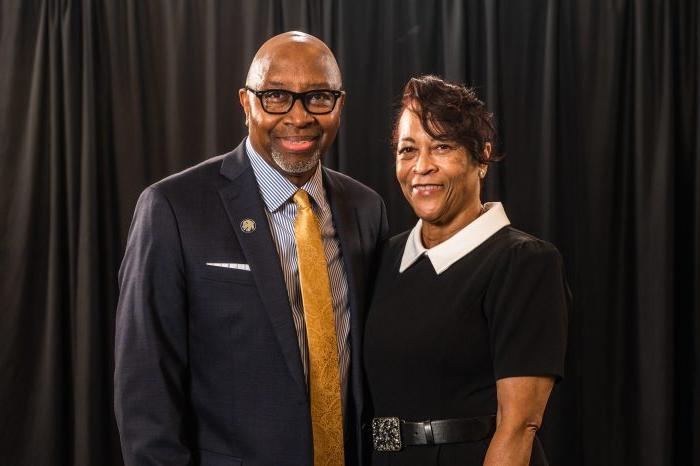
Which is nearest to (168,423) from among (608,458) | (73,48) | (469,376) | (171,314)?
(171,314)

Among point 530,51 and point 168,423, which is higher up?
point 530,51

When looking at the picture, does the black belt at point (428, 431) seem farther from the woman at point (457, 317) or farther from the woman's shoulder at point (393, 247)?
the woman's shoulder at point (393, 247)

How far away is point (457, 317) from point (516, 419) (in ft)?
0.91

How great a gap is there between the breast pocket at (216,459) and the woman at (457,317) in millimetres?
356

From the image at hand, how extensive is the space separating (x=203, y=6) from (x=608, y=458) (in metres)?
2.57

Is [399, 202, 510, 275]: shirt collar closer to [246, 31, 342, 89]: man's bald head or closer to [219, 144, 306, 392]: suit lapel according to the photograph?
[219, 144, 306, 392]: suit lapel

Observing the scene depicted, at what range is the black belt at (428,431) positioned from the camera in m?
2.03

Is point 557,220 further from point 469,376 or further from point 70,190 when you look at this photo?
point 70,190

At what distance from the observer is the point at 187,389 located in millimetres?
2166

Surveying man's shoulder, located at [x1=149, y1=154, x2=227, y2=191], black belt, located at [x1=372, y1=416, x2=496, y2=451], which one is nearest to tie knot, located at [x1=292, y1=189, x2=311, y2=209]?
man's shoulder, located at [x1=149, y1=154, x2=227, y2=191]

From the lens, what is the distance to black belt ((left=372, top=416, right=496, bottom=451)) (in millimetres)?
2027

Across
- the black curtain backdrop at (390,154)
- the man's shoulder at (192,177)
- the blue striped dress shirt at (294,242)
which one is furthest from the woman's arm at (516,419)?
the black curtain backdrop at (390,154)

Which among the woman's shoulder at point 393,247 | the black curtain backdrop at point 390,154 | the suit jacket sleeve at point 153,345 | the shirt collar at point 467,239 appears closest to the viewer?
the suit jacket sleeve at point 153,345

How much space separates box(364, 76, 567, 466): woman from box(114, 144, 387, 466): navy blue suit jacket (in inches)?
10.2
